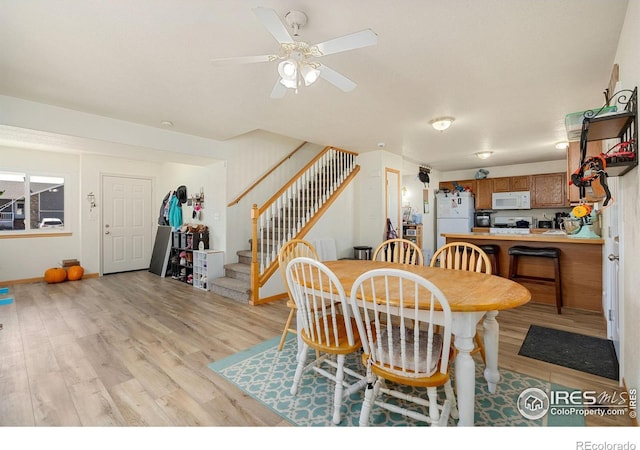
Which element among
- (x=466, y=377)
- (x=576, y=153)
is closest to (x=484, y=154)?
(x=576, y=153)

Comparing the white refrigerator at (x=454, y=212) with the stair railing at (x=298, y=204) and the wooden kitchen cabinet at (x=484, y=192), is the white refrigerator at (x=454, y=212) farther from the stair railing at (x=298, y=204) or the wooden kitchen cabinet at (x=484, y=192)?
Result: the stair railing at (x=298, y=204)

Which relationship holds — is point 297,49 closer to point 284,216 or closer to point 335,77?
point 335,77

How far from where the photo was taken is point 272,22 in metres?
1.48

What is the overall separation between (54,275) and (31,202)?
4.60 feet

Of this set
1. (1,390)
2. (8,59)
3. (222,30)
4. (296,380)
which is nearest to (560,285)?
(296,380)

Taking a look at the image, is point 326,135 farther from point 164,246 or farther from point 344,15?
point 164,246

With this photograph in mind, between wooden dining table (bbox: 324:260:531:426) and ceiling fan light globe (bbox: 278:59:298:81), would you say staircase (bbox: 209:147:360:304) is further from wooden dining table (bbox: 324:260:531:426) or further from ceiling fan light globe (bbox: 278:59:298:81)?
ceiling fan light globe (bbox: 278:59:298:81)

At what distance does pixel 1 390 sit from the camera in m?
1.94

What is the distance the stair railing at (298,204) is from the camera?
4.13m

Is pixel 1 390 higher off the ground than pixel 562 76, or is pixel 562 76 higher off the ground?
pixel 562 76

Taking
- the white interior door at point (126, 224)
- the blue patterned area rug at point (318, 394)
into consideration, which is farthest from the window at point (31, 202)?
the blue patterned area rug at point (318, 394)

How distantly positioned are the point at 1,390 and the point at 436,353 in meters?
2.84

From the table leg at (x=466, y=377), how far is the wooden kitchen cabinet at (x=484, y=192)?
21.1 ft

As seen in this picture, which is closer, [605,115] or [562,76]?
[605,115]
